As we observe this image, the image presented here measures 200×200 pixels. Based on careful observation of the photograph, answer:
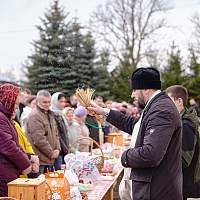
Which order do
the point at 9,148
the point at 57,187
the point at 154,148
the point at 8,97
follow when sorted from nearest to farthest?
the point at 154,148
the point at 57,187
the point at 9,148
the point at 8,97

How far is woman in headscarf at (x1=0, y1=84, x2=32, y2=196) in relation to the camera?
9.43ft

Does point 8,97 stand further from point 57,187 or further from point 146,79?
point 146,79

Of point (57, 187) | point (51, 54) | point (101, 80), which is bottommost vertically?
point (57, 187)

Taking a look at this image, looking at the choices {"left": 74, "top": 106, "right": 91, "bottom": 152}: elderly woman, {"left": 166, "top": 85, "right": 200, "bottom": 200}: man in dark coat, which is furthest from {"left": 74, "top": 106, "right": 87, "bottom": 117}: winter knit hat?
{"left": 166, "top": 85, "right": 200, "bottom": 200}: man in dark coat

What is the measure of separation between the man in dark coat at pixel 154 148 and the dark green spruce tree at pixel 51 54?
9.16 m

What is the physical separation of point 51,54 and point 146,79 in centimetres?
1019

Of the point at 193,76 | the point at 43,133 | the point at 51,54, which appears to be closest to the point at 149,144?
the point at 43,133

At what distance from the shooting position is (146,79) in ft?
8.82

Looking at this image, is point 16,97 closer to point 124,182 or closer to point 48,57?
point 124,182

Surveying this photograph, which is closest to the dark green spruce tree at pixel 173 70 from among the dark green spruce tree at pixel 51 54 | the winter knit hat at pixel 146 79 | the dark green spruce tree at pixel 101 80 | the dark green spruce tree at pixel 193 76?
the dark green spruce tree at pixel 193 76

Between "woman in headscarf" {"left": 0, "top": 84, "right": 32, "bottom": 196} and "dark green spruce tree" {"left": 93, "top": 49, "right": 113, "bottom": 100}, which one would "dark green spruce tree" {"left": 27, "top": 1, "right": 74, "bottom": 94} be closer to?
"dark green spruce tree" {"left": 93, "top": 49, "right": 113, "bottom": 100}

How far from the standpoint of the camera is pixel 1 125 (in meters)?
2.92

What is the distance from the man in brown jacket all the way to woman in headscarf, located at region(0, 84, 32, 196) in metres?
1.50

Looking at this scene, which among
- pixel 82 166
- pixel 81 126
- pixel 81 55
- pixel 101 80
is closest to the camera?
pixel 82 166
